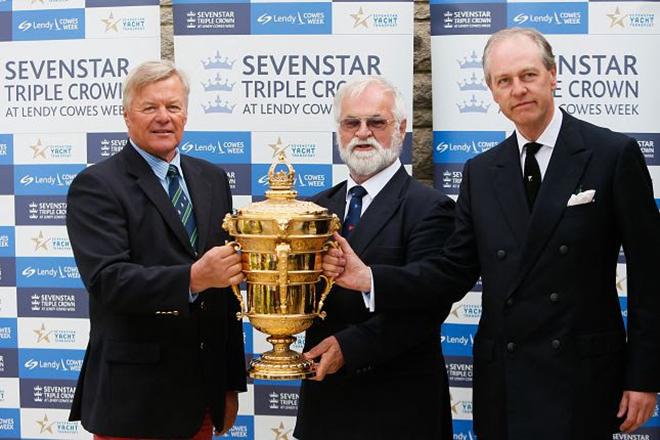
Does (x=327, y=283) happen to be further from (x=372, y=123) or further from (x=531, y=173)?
(x=531, y=173)

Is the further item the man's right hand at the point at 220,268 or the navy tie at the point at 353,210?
the navy tie at the point at 353,210

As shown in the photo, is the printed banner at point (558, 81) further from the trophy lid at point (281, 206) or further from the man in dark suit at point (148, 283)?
the trophy lid at point (281, 206)

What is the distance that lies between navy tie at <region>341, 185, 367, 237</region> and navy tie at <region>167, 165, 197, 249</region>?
1.78ft

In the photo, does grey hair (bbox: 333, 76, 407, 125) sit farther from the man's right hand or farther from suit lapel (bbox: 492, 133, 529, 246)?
the man's right hand

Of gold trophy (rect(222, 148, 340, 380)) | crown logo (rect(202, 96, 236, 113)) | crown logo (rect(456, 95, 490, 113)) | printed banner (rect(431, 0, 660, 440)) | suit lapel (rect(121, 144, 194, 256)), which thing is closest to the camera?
gold trophy (rect(222, 148, 340, 380))

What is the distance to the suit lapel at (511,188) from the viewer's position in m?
3.03

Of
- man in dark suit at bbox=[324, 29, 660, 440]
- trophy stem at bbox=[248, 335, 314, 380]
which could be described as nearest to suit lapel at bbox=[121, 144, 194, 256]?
trophy stem at bbox=[248, 335, 314, 380]

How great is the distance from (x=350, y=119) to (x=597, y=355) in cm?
119

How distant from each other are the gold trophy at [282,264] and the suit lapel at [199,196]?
14.5 inches

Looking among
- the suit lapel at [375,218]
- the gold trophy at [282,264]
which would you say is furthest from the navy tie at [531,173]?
the gold trophy at [282,264]

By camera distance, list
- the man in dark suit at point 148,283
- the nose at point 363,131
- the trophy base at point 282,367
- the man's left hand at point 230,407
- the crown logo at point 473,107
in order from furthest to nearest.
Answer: the crown logo at point 473,107
the man's left hand at point 230,407
the nose at point 363,131
the man in dark suit at point 148,283
the trophy base at point 282,367

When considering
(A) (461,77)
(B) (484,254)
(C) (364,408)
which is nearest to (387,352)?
(C) (364,408)

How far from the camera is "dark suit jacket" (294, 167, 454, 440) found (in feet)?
10.3

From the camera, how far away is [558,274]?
9.66 feet
